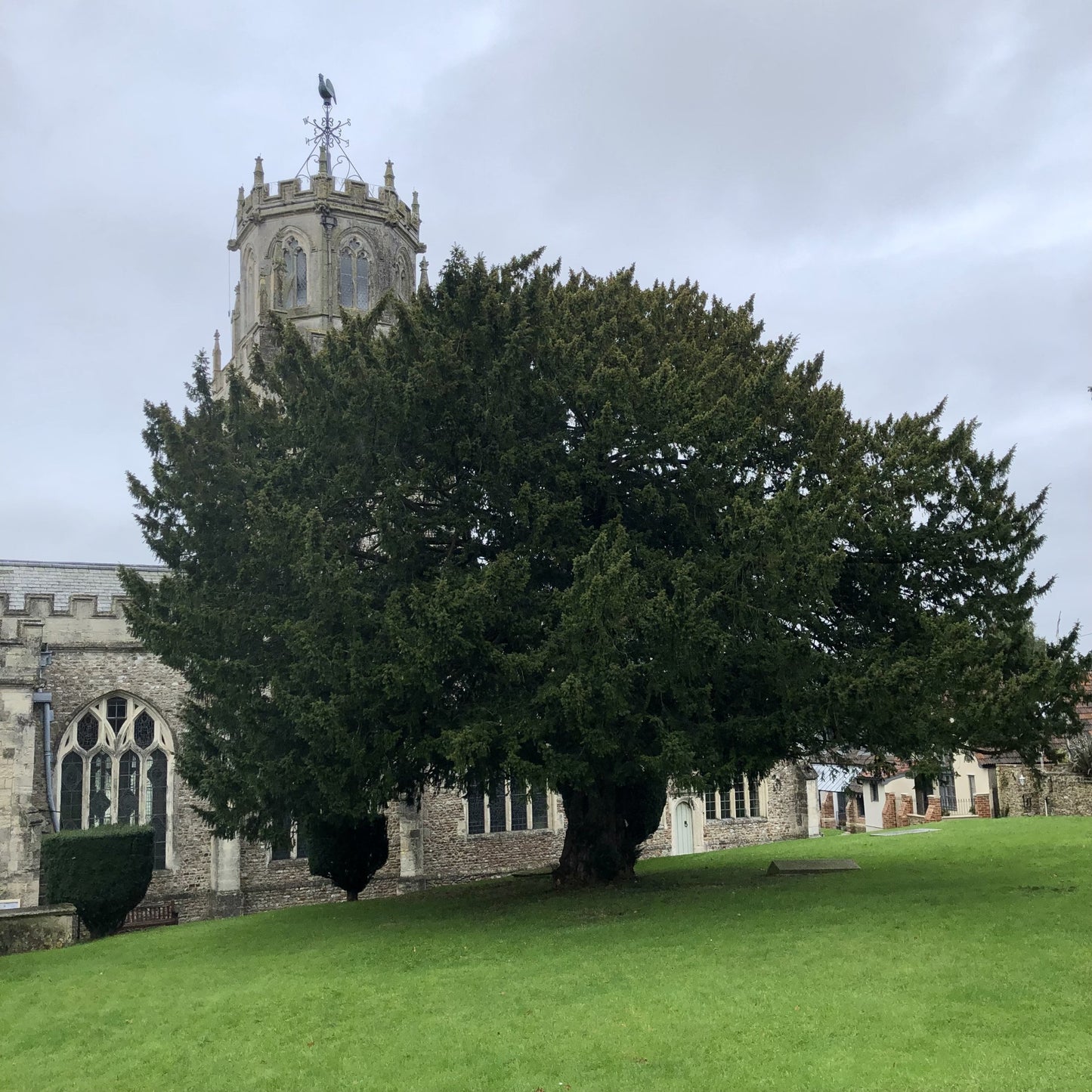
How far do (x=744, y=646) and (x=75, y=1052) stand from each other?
9.55 meters

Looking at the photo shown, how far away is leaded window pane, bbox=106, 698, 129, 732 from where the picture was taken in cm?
2478

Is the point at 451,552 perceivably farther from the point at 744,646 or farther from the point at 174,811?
the point at 174,811

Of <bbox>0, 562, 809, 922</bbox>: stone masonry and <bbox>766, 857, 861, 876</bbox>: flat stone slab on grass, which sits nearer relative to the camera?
<bbox>766, 857, 861, 876</bbox>: flat stone slab on grass

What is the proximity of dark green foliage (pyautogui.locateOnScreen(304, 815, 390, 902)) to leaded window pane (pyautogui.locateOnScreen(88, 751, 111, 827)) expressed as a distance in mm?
5252

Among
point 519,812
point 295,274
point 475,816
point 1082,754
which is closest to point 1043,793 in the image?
point 1082,754

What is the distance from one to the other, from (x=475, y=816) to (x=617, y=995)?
17.5m

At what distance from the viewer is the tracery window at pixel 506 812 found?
28.0 meters

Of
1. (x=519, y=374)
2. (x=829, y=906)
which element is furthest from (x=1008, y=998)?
(x=519, y=374)

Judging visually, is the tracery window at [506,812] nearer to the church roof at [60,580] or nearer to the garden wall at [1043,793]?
the church roof at [60,580]

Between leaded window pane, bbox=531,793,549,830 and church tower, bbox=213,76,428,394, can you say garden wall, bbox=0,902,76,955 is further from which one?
church tower, bbox=213,76,428,394

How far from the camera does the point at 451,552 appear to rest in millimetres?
16750

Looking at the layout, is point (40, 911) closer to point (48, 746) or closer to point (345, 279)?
point (48, 746)

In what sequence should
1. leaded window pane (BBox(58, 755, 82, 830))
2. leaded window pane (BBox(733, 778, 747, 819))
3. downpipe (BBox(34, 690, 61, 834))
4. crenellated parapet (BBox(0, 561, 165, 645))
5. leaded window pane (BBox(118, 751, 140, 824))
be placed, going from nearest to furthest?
downpipe (BBox(34, 690, 61, 834)), crenellated parapet (BBox(0, 561, 165, 645)), leaded window pane (BBox(58, 755, 82, 830)), leaded window pane (BBox(118, 751, 140, 824)), leaded window pane (BBox(733, 778, 747, 819))

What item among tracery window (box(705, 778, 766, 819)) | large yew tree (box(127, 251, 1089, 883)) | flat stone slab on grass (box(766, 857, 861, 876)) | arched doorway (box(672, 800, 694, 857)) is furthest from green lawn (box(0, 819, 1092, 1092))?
tracery window (box(705, 778, 766, 819))
